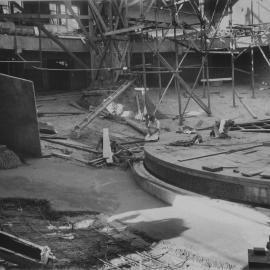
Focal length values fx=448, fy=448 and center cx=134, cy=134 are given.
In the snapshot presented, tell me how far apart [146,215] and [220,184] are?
147cm

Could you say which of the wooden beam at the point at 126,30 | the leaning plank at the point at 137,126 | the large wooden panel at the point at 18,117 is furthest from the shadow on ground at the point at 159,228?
the wooden beam at the point at 126,30

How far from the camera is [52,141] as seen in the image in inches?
571

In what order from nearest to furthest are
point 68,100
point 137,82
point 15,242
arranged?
point 15,242 → point 137,82 → point 68,100

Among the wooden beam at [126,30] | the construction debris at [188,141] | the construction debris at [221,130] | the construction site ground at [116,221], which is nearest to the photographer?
the construction site ground at [116,221]

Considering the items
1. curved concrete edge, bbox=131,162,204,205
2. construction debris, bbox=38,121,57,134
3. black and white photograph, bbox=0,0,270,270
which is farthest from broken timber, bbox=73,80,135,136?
curved concrete edge, bbox=131,162,204,205

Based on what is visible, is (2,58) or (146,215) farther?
(2,58)

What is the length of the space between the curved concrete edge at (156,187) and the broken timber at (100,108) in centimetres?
461

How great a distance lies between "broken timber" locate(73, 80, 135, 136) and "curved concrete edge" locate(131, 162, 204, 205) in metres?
4.61

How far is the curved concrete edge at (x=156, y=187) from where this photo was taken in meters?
8.88

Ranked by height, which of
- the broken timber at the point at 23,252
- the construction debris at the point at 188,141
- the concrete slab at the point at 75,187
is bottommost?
the concrete slab at the point at 75,187

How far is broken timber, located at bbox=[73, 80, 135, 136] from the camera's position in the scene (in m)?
15.7

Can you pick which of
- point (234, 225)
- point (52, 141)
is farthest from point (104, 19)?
point (234, 225)

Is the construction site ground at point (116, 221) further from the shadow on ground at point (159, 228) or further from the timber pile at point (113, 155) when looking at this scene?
the timber pile at point (113, 155)

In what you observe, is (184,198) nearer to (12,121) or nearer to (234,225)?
(234,225)
